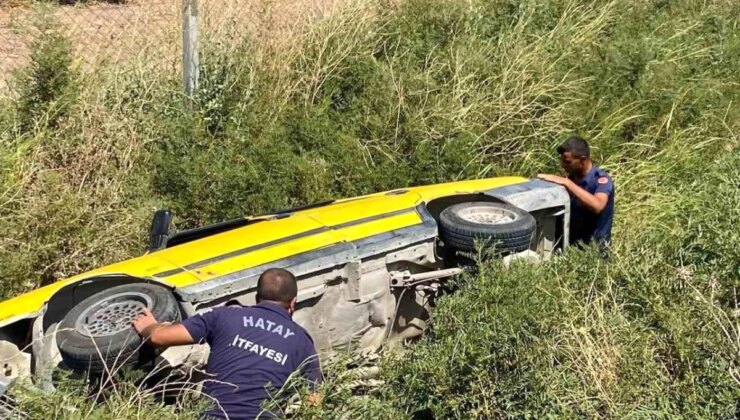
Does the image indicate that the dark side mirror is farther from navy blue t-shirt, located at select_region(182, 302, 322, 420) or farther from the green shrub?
the green shrub

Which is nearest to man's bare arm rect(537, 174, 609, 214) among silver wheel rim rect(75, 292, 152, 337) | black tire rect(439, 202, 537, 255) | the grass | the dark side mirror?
the grass

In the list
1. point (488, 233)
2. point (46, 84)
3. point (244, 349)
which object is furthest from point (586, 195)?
point (46, 84)

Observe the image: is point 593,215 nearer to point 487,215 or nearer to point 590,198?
point 590,198

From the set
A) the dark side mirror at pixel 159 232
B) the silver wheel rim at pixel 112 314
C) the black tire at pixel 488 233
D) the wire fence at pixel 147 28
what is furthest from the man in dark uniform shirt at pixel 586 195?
the wire fence at pixel 147 28

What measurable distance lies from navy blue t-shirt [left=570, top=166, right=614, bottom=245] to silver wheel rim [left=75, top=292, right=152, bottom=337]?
134 inches

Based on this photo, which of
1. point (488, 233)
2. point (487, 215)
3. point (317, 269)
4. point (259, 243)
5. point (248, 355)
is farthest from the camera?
point (487, 215)

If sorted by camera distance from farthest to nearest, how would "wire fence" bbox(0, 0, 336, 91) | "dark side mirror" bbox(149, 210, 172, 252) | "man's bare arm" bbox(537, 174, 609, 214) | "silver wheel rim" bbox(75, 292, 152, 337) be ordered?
"wire fence" bbox(0, 0, 336, 91) < "man's bare arm" bbox(537, 174, 609, 214) < "dark side mirror" bbox(149, 210, 172, 252) < "silver wheel rim" bbox(75, 292, 152, 337)

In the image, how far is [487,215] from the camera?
5.36m

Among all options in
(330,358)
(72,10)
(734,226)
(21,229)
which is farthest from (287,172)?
(72,10)

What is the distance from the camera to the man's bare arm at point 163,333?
12.6ft

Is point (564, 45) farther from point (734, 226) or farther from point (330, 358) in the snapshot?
point (330, 358)

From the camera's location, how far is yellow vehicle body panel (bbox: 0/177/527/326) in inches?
176

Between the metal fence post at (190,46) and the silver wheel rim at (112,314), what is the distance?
3.49m

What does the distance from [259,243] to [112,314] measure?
1.08m
